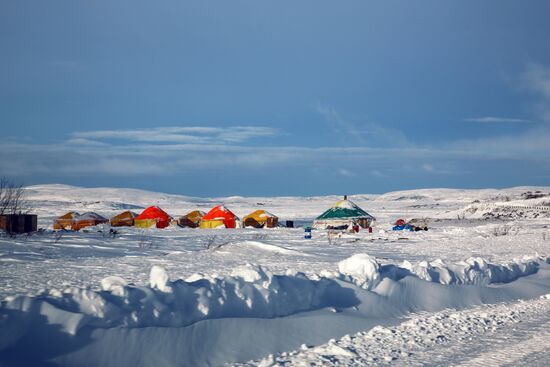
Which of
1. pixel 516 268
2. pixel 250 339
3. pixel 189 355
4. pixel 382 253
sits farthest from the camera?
pixel 382 253

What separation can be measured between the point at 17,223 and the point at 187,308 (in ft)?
58.2

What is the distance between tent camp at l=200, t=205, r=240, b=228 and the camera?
3772 centimetres

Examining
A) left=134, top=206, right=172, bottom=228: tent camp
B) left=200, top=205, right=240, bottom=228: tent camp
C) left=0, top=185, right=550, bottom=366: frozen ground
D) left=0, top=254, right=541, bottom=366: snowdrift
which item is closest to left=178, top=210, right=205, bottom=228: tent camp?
left=200, top=205, right=240, bottom=228: tent camp

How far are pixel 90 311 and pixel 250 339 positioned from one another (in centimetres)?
162

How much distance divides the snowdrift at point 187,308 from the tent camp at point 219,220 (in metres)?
28.0

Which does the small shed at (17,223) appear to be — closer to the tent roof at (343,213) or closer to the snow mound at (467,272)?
the snow mound at (467,272)

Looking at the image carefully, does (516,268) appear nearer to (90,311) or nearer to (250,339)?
(250,339)

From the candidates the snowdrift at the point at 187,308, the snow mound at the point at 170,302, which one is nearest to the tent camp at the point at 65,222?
the snowdrift at the point at 187,308

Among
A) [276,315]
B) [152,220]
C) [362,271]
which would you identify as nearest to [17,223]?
[152,220]

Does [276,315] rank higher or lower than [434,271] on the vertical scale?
lower

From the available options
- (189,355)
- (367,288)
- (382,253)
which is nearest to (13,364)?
(189,355)

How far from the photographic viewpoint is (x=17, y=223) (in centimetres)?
2233

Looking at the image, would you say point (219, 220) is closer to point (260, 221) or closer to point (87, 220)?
point (260, 221)

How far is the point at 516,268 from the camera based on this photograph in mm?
12445
